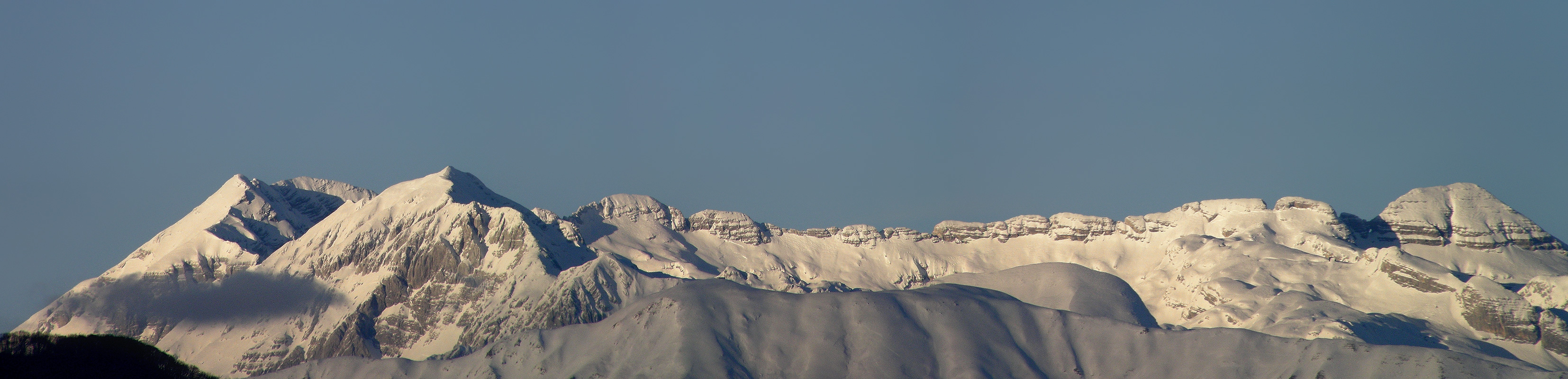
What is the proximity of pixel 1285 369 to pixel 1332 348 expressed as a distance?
23.9 ft

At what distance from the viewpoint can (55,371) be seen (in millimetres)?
116250

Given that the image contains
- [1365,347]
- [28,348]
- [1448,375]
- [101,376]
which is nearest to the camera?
[101,376]

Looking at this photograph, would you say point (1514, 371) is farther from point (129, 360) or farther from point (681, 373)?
point (129, 360)

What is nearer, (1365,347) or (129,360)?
(129,360)

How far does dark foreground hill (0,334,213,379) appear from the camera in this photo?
116 meters

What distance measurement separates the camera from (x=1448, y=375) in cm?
18125

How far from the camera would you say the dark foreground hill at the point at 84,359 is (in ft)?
381

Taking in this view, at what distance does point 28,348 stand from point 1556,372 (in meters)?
179

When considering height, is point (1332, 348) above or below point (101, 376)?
above

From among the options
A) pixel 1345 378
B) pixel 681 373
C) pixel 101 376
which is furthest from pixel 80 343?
pixel 1345 378

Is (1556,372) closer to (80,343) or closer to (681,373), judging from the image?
(681,373)

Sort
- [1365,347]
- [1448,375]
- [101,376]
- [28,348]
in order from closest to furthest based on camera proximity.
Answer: [101,376] → [28,348] → [1448,375] → [1365,347]

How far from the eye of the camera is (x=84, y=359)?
396 feet

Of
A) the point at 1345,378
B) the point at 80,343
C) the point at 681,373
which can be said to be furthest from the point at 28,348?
the point at 1345,378
